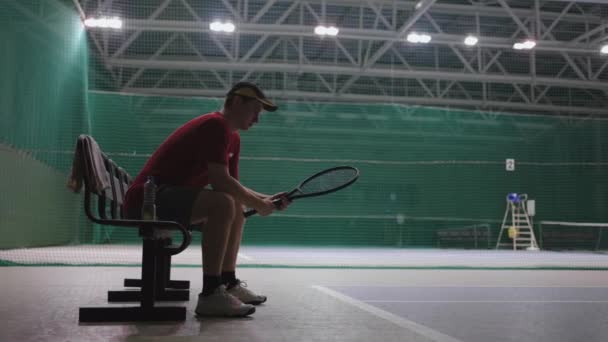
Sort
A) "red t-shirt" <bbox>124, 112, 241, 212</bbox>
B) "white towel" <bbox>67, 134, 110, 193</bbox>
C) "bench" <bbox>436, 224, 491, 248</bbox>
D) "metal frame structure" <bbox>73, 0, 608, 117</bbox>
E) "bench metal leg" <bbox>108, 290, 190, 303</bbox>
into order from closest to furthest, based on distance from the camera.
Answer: "white towel" <bbox>67, 134, 110, 193</bbox> < "red t-shirt" <bbox>124, 112, 241, 212</bbox> < "bench metal leg" <bbox>108, 290, 190, 303</bbox> < "metal frame structure" <bbox>73, 0, 608, 117</bbox> < "bench" <bbox>436, 224, 491, 248</bbox>

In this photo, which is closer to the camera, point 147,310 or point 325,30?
point 147,310

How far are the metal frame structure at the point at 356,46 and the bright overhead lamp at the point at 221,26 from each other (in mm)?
144

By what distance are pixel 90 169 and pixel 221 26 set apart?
9.24 metres

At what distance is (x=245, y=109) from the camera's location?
2816mm

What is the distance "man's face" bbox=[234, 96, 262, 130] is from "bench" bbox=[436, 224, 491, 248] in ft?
35.0

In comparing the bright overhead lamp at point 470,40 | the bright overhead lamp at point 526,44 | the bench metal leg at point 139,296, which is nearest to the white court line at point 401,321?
the bench metal leg at point 139,296

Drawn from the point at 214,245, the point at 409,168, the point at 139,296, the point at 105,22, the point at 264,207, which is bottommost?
the point at 139,296

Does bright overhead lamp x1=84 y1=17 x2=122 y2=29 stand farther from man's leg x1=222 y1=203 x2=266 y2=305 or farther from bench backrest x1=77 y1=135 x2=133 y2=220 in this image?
man's leg x1=222 y1=203 x2=266 y2=305

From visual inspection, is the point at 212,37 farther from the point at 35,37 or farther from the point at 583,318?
the point at 583,318

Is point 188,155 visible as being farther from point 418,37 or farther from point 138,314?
point 418,37

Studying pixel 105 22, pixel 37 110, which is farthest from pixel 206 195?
pixel 105 22

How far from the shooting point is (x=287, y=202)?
2750 millimetres

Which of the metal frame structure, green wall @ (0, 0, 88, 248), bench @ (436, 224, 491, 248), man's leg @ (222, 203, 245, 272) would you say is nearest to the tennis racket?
man's leg @ (222, 203, 245, 272)

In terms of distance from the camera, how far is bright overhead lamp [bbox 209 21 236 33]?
11.1 metres
